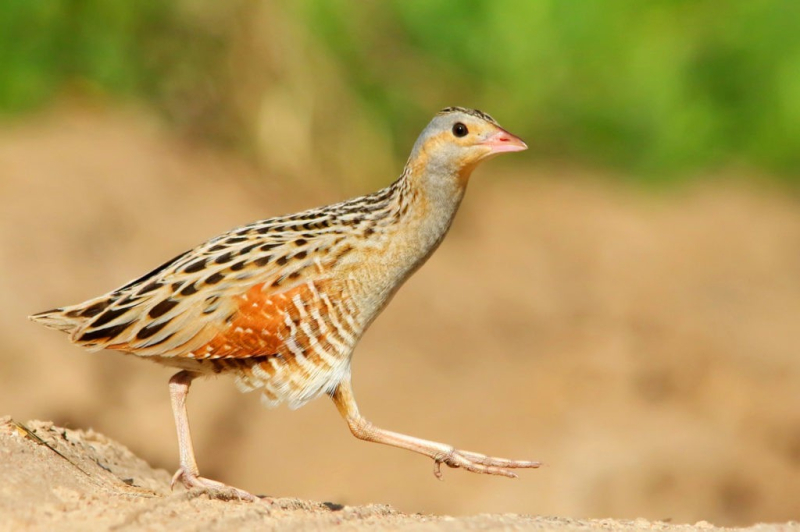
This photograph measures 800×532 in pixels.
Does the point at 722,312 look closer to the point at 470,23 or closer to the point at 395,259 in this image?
the point at 470,23

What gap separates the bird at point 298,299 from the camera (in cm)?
605

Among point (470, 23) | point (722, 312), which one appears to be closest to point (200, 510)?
point (722, 312)

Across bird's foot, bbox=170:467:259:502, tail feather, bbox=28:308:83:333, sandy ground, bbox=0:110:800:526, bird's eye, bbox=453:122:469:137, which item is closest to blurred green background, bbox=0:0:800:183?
sandy ground, bbox=0:110:800:526

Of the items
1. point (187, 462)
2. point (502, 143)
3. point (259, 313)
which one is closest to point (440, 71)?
point (502, 143)

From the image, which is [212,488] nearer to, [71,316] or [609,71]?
[71,316]

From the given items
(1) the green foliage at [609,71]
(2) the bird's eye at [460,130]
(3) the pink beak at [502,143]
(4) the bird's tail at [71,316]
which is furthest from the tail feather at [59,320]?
(1) the green foliage at [609,71]

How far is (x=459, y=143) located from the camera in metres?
6.20

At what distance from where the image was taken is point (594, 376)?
10750mm

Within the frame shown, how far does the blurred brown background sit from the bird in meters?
3.48

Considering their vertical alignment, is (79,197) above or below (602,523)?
above

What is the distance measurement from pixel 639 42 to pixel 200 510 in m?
11.3

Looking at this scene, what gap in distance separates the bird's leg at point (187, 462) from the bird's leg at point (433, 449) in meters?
0.70

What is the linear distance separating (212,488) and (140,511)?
105cm

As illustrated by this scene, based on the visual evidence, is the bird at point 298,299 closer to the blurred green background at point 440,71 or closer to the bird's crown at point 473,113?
the bird's crown at point 473,113
